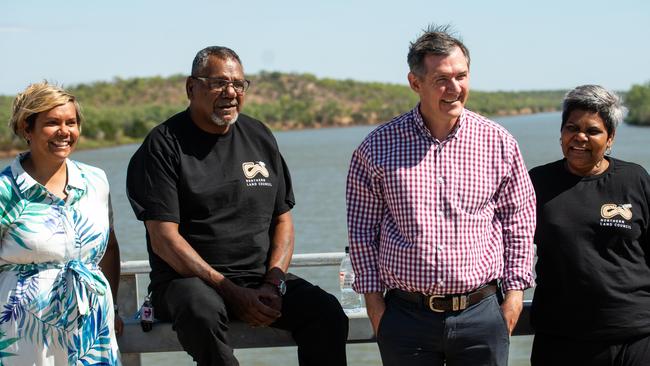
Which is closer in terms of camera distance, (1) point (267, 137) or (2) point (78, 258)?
(2) point (78, 258)

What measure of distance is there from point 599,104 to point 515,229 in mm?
678

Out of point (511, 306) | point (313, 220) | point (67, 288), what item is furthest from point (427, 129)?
point (313, 220)

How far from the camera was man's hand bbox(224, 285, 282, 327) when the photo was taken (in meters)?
4.41

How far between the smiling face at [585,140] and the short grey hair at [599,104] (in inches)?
0.7

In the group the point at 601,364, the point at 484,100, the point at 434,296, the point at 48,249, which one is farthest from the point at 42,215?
the point at 484,100

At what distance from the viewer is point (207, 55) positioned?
4621mm

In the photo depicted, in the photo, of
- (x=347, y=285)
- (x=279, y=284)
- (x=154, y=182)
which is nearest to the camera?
(x=154, y=182)

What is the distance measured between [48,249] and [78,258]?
0.48ft

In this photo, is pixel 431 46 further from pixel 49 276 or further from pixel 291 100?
pixel 291 100

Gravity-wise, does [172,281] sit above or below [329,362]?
above

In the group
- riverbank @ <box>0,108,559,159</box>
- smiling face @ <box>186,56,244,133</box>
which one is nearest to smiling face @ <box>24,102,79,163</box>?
smiling face @ <box>186,56,244,133</box>

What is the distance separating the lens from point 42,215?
4.06 meters

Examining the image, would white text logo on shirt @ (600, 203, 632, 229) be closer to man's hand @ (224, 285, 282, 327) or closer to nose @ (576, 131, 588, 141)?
nose @ (576, 131, 588, 141)

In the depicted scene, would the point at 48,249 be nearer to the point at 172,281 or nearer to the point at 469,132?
the point at 172,281
